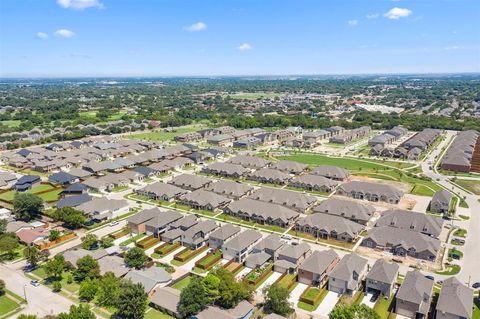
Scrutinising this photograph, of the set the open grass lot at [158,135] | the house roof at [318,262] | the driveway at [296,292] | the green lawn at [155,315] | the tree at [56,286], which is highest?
the open grass lot at [158,135]

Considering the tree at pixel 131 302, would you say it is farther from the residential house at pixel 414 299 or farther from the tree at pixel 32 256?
the residential house at pixel 414 299

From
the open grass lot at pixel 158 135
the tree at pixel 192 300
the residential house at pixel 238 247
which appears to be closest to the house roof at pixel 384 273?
the residential house at pixel 238 247

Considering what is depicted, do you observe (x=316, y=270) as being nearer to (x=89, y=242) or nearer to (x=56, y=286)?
(x=56, y=286)

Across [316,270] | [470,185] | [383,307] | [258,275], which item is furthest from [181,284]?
[470,185]

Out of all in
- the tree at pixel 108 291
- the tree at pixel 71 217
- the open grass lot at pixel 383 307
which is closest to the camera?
the tree at pixel 108 291

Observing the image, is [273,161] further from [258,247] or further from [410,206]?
[258,247]

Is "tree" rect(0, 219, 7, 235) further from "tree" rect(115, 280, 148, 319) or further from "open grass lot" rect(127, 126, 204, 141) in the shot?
"open grass lot" rect(127, 126, 204, 141)

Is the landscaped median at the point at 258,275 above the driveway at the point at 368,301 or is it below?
above
